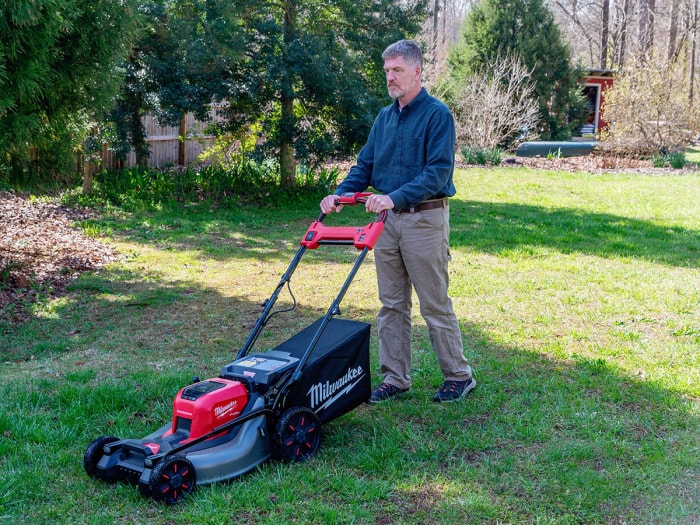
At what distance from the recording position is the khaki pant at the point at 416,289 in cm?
419

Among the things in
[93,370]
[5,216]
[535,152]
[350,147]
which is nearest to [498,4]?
[535,152]

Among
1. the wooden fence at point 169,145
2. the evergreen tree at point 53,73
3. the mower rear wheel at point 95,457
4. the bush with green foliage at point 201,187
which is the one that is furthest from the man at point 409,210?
the wooden fence at point 169,145

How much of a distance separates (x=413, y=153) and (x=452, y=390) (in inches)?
56.3

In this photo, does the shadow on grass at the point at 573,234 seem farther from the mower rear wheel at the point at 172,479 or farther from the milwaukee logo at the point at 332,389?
the mower rear wheel at the point at 172,479

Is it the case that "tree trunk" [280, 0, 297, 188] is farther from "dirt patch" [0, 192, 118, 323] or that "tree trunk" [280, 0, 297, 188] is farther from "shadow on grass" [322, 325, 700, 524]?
"shadow on grass" [322, 325, 700, 524]

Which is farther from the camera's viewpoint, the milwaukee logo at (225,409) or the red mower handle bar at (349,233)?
the red mower handle bar at (349,233)

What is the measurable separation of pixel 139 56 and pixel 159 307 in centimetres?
552

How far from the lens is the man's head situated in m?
3.97

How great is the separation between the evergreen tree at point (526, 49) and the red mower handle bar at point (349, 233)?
1678 cm

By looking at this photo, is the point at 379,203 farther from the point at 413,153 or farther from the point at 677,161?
the point at 677,161

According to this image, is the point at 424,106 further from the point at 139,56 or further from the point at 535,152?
the point at 535,152

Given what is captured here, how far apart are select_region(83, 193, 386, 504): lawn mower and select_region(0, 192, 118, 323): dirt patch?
12.0 feet

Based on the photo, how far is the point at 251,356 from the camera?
382cm

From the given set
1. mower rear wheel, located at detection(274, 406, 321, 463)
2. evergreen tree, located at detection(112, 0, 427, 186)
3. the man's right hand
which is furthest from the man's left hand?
evergreen tree, located at detection(112, 0, 427, 186)
